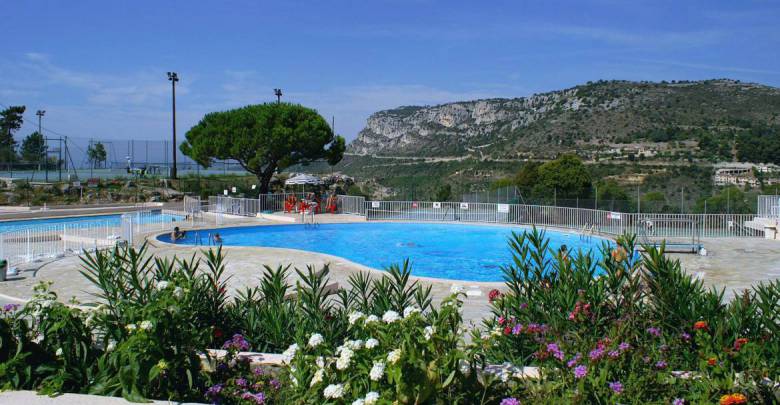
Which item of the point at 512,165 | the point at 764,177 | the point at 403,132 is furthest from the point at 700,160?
the point at 403,132

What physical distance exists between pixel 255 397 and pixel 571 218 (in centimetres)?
1981

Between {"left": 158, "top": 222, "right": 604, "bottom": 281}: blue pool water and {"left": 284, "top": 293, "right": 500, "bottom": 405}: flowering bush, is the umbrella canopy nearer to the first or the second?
{"left": 158, "top": 222, "right": 604, "bottom": 281}: blue pool water

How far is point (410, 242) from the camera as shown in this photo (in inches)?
858

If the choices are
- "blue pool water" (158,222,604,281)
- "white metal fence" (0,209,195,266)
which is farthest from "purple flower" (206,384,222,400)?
"blue pool water" (158,222,604,281)

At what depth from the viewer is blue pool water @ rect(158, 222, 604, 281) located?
18.0 meters

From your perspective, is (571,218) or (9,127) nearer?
(571,218)

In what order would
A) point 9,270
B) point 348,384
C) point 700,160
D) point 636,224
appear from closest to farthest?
point 348,384 → point 9,270 → point 636,224 → point 700,160

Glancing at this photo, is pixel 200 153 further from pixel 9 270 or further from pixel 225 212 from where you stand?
pixel 9 270

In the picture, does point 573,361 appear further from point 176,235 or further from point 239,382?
point 176,235

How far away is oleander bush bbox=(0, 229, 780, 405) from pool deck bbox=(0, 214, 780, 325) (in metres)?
3.52

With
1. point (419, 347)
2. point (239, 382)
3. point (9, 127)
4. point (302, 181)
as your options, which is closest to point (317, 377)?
point (419, 347)

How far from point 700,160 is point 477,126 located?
112 ft

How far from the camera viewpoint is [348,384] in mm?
3676

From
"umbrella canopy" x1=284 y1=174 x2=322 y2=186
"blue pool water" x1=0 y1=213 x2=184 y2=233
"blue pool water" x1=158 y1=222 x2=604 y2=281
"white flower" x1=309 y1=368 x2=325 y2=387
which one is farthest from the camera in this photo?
"umbrella canopy" x1=284 y1=174 x2=322 y2=186
